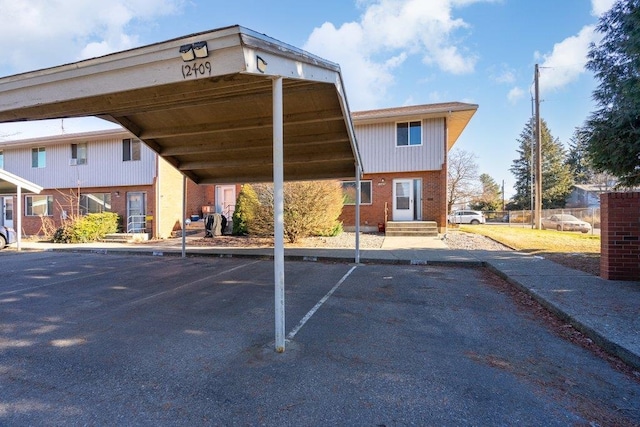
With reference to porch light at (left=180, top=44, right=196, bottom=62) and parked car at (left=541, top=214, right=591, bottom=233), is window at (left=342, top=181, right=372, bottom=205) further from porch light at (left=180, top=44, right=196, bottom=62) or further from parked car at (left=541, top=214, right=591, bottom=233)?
parked car at (left=541, top=214, right=591, bottom=233)

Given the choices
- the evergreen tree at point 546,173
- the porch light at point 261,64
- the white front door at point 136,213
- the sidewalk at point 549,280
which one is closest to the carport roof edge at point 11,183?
the sidewalk at point 549,280

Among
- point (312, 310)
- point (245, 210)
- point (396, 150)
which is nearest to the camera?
point (312, 310)

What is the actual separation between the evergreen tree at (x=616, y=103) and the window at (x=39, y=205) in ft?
83.2

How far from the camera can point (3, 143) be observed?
2009 centimetres

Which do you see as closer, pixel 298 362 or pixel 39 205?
pixel 298 362

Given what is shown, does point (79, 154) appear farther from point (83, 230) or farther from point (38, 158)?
point (83, 230)

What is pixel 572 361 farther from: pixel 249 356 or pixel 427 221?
pixel 427 221

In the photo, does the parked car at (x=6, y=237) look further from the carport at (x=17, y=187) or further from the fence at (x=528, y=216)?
the fence at (x=528, y=216)

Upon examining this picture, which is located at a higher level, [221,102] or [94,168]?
[94,168]

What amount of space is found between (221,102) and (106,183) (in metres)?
16.0

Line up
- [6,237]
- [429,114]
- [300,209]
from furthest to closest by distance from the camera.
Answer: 1. [429,114]
2. [6,237]
3. [300,209]

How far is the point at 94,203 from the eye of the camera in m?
19.0

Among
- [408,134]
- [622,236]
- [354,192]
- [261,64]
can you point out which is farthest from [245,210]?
[622,236]

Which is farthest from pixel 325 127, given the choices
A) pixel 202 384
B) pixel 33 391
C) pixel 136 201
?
pixel 136 201
